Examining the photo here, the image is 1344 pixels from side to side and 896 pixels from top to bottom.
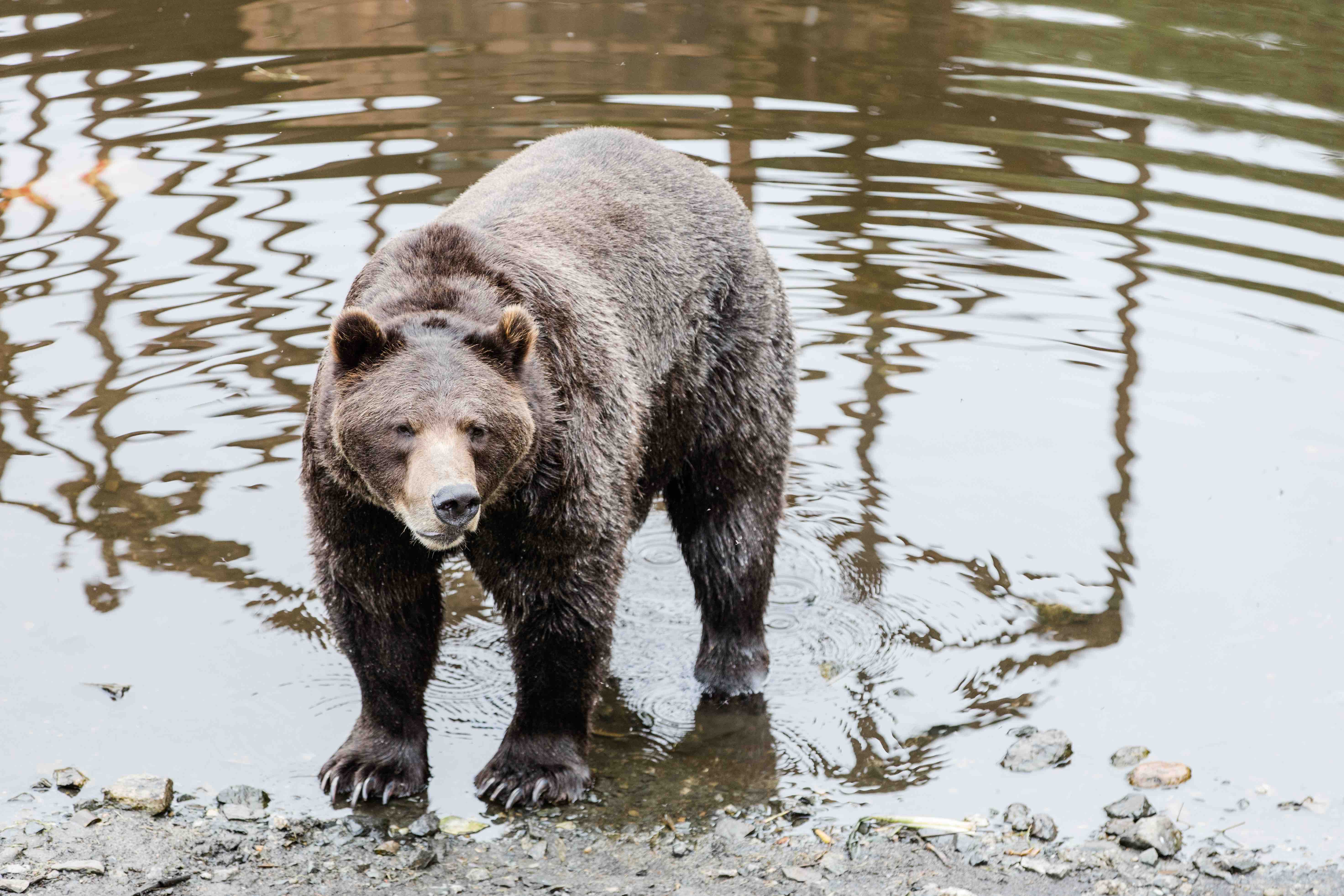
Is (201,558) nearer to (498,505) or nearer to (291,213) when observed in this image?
(498,505)

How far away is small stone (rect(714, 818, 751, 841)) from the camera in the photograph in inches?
201

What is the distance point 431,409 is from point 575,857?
1730 millimetres

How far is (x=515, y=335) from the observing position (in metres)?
4.47

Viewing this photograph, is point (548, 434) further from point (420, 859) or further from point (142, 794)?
point (142, 794)

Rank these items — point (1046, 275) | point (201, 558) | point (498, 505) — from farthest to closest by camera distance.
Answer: point (1046, 275) < point (201, 558) < point (498, 505)

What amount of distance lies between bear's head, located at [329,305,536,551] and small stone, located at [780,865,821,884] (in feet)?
5.30

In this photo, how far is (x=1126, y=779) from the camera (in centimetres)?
551

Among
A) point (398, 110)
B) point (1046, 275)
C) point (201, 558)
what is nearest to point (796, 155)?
point (1046, 275)

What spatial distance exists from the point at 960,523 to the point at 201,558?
3.85 m

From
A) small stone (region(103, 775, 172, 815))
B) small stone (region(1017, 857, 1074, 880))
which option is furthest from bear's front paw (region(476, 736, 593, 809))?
small stone (region(1017, 857, 1074, 880))

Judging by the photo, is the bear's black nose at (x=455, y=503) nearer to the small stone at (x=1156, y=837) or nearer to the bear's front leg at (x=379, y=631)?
the bear's front leg at (x=379, y=631)

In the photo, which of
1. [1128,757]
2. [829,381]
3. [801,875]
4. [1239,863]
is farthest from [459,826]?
[829,381]

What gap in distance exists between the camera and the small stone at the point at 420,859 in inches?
193

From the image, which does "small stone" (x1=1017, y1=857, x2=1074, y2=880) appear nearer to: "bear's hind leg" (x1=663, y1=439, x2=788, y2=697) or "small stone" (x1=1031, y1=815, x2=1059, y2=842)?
"small stone" (x1=1031, y1=815, x2=1059, y2=842)
